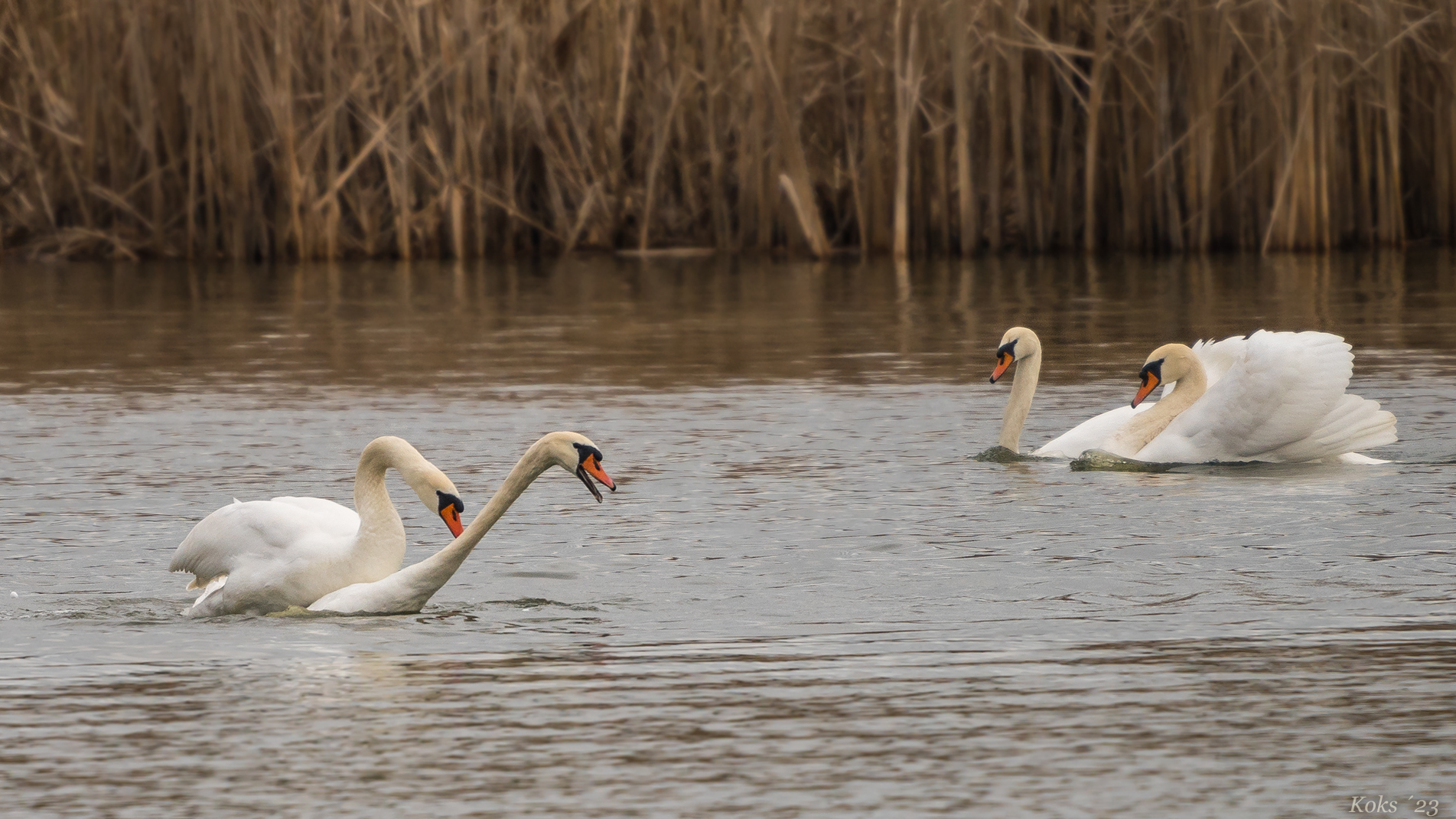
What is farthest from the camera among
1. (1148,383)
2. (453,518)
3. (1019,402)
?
(1019,402)

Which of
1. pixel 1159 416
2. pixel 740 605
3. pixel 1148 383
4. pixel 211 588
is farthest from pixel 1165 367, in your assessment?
pixel 211 588

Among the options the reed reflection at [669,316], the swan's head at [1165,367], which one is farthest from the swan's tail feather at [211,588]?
the reed reflection at [669,316]

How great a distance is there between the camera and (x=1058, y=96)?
22406 millimetres

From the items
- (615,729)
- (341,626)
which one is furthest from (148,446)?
(615,729)

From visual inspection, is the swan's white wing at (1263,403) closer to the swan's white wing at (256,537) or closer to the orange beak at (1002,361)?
the orange beak at (1002,361)

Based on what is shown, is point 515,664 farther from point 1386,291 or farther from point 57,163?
point 57,163

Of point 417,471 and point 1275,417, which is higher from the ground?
point 417,471

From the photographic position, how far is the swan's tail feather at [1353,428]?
9.95 meters

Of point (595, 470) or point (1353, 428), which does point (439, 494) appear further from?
point (1353, 428)

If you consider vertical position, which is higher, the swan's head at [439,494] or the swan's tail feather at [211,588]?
the swan's head at [439,494]

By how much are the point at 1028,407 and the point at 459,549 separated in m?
4.43

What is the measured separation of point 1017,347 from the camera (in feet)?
→ 35.9

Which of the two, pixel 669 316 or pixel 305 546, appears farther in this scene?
pixel 669 316

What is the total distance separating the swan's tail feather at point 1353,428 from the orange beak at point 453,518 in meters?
4.33
